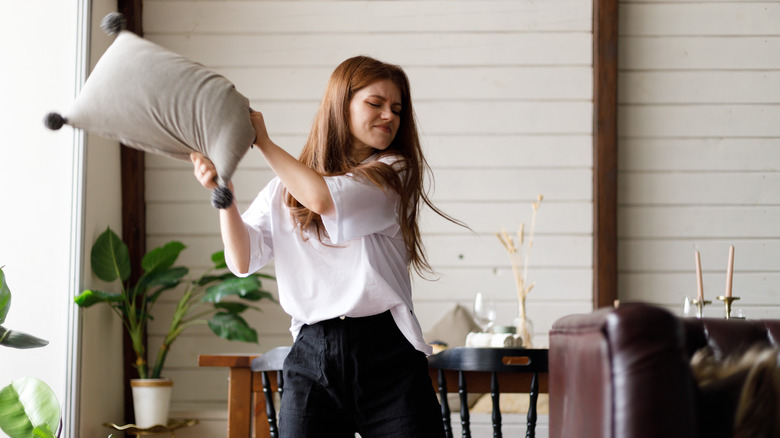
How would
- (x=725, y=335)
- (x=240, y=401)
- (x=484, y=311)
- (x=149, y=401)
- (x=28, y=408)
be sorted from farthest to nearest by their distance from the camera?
(x=149, y=401)
(x=484, y=311)
(x=28, y=408)
(x=240, y=401)
(x=725, y=335)

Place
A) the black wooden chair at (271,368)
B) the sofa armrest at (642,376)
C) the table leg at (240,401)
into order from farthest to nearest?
the table leg at (240,401)
the black wooden chair at (271,368)
the sofa armrest at (642,376)

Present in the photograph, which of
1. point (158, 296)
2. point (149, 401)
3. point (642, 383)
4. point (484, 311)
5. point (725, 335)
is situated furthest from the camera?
point (158, 296)

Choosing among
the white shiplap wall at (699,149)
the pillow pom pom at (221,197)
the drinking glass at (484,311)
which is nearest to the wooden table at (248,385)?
the drinking glass at (484,311)

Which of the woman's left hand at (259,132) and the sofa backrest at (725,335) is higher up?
the woman's left hand at (259,132)

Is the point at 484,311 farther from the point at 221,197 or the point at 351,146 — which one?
the point at 221,197

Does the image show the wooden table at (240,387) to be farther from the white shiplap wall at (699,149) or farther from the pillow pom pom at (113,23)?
the white shiplap wall at (699,149)

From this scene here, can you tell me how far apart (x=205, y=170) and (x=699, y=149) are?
2.69m

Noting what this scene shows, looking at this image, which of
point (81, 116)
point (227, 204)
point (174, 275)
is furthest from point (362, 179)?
point (174, 275)

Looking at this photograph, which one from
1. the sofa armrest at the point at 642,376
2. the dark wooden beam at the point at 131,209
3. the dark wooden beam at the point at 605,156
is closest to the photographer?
the sofa armrest at the point at 642,376

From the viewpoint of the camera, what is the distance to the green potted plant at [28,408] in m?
2.19

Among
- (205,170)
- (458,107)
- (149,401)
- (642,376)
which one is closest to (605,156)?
(458,107)

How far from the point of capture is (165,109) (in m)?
1.35

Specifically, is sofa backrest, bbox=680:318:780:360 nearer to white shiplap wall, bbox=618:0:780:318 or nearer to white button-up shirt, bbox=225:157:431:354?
white button-up shirt, bbox=225:157:431:354

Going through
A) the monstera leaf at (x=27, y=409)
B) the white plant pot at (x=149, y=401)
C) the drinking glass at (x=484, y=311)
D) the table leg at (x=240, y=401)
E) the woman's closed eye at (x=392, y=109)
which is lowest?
the white plant pot at (x=149, y=401)
